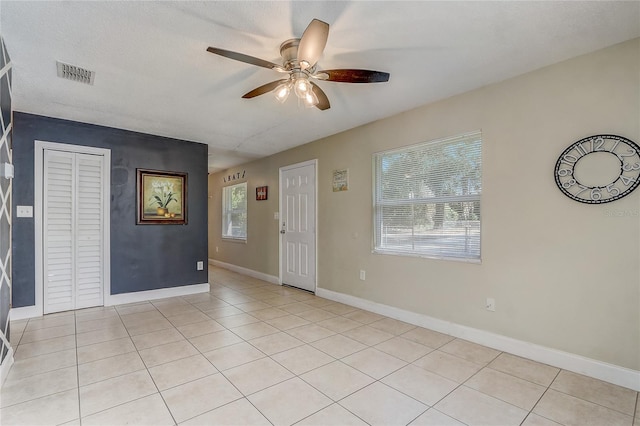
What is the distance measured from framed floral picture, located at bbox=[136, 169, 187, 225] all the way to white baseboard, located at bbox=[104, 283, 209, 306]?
0.99 meters

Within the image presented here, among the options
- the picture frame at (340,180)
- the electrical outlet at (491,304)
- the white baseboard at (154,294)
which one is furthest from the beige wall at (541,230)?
the white baseboard at (154,294)

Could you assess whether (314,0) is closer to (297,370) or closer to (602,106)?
(602,106)

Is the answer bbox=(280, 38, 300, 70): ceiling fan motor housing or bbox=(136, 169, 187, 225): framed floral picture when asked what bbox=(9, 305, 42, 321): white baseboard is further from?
bbox=(280, 38, 300, 70): ceiling fan motor housing

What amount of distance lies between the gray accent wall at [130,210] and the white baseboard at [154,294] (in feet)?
0.19

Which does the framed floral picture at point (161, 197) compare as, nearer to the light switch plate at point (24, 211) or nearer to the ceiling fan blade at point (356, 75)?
the light switch plate at point (24, 211)

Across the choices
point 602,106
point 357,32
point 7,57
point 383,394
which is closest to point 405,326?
point 383,394

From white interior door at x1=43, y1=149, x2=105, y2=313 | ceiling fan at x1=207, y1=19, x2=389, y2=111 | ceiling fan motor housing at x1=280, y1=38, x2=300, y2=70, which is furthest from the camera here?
white interior door at x1=43, y1=149, x2=105, y2=313

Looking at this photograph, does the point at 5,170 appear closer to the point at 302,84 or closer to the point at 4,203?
the point at 4,203

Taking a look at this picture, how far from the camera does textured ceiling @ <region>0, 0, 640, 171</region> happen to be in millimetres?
1813

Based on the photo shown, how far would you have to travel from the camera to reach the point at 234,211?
6.79 meters

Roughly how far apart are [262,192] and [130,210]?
2.21 metres

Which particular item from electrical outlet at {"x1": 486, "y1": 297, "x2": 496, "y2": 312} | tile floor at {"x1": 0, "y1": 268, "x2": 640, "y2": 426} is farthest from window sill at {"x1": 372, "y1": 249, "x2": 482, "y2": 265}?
tile floor at {"x1": 0, "y1": 268, "x2": 640, "y2": 426}

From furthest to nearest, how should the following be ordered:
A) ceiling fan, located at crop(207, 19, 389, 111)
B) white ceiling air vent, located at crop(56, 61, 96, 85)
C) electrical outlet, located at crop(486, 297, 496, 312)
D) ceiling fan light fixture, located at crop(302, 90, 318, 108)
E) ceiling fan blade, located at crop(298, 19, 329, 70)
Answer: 1. electrical outlet, located at crop(486, 297, 496, 312)
2. white ceiling air vent, located at crop(56, 61, 96, 85)
3. ceiling fan light fixture, located at crop(302, 90, 318, 108)
4. ceiling fan, located at crop(207, 19, 389, 111)
5. ceiling fan blade, located at crop(298, 19, 329, 70)

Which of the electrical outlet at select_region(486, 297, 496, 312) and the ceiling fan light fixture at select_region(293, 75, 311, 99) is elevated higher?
the ceiling fan light fixture at select_region(293, 75, 311, 99)
